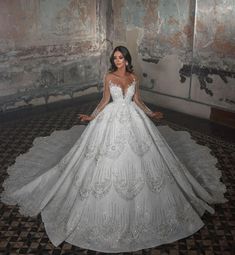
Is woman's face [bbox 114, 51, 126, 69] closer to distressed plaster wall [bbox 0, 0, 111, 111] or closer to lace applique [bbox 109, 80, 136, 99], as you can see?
lace applique [bbox 109, 80, 136, 99]

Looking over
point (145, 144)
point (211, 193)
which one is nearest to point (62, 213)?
point (145, 144)

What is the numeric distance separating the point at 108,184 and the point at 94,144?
0.49m

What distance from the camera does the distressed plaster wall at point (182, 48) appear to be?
657cm

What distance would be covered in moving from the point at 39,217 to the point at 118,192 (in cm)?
100

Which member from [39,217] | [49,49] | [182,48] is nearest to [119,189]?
[39,217]

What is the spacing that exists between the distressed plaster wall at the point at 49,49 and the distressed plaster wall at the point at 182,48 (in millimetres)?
645

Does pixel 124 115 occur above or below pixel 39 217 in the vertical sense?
above

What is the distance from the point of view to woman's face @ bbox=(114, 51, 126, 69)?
12.3 ft

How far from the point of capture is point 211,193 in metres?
4.36

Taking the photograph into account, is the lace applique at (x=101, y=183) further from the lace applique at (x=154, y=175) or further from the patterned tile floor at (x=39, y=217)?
the patterned tile floor at (x=39, y=217)

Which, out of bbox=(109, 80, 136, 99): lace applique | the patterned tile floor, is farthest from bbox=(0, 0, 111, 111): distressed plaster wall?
bbox=(109, 80, 136, 99): lace applique

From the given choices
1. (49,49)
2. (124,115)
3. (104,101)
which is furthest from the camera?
(49,49)

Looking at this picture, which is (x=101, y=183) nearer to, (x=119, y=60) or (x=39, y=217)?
(x=39, y=217)

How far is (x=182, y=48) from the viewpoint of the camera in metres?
7.24
